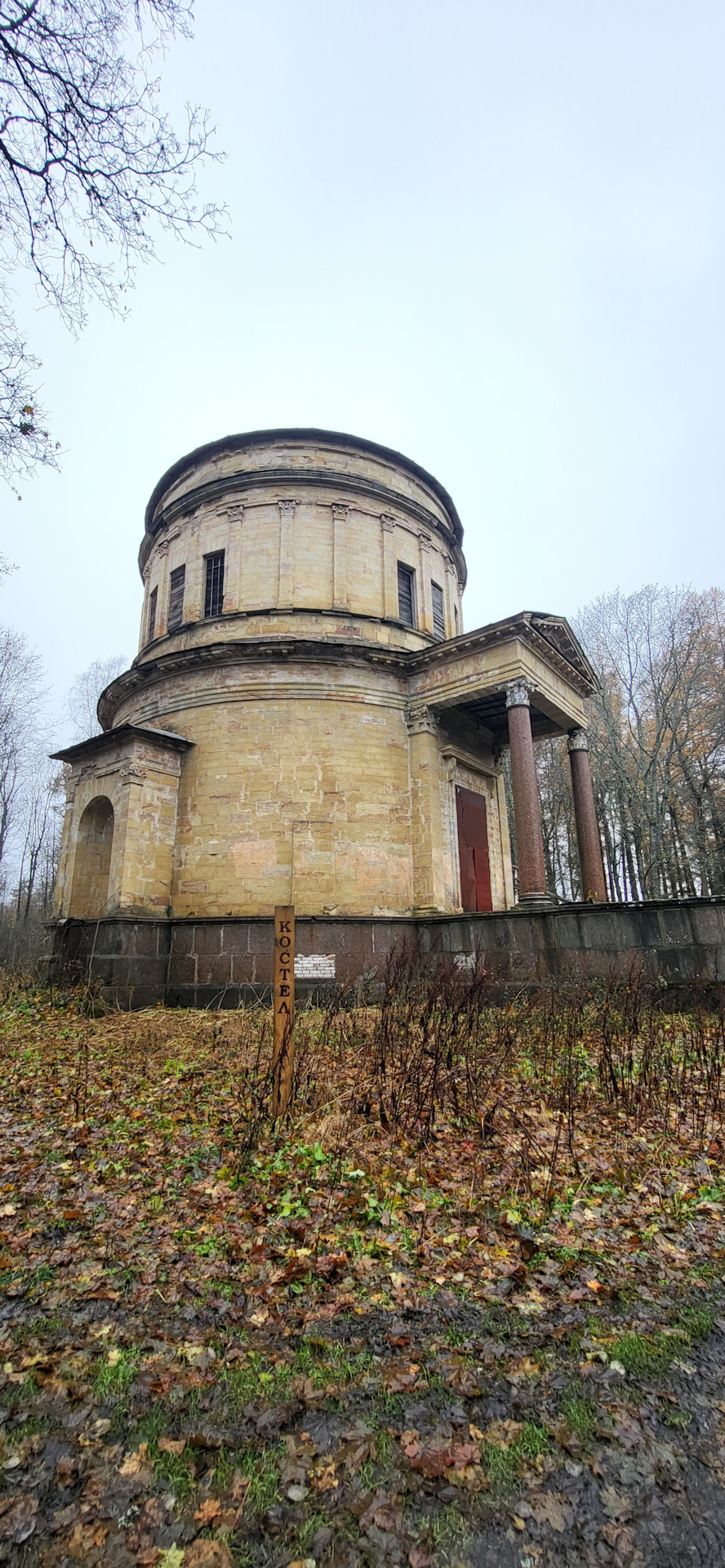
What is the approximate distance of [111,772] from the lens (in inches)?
630

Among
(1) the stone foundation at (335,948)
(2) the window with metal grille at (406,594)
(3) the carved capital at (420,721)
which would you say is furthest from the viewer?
(2) the window with metal grille at (406,594)

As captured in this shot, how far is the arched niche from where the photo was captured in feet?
55.1

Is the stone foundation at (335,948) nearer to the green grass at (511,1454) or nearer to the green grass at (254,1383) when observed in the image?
the green grass at (254,1383)

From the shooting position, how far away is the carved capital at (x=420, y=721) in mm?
16703

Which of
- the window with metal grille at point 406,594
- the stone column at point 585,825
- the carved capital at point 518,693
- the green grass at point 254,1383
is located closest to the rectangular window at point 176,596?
the window with metal grille at point 406,594

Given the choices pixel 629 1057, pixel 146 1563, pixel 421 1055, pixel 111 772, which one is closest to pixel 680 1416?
pixel 146 1563

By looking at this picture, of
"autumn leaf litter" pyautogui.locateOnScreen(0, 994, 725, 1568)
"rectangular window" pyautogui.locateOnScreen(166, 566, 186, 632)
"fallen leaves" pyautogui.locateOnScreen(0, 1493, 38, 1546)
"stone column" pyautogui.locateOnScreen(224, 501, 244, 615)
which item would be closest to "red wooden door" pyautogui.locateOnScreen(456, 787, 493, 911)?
"stone column" pyautogui.locateOnScreen(224, 501, 244, 615)

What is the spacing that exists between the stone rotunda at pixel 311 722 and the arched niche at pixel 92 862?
0.15 feet

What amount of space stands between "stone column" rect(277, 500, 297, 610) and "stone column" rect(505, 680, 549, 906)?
20.0 ft

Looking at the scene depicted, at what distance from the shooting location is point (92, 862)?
56.2ft

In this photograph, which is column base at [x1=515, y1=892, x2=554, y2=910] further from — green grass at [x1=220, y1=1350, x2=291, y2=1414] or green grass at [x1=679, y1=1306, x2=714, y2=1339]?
green grass at [x1=220, y1=1350, x2=291, y2=1414]

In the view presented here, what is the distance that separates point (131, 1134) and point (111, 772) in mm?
11125

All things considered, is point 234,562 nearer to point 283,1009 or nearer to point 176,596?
point 176,596

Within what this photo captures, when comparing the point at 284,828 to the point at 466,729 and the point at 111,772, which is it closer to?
the point at 111,772
